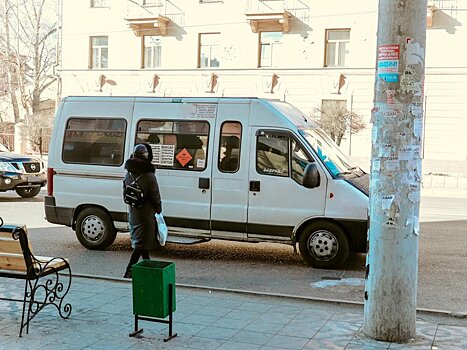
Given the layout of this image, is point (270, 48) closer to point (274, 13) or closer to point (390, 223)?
point (274, 13)

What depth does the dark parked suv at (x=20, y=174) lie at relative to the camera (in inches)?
674

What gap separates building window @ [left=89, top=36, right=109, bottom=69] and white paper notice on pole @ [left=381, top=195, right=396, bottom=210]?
3187cm

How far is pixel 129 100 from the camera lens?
400 inches

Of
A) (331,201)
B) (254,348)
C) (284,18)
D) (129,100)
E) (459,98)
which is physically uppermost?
(284,18)

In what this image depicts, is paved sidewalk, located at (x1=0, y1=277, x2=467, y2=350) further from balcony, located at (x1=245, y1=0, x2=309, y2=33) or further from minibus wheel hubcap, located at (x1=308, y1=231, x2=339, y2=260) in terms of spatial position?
balcony, located at (x1=245, y1=0, x2=309, y2=33)

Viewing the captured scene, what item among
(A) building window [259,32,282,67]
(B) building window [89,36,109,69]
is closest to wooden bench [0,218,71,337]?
(A) building window [259,32,282,67]

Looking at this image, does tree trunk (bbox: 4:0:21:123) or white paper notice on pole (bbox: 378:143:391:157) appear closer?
white paper notice on pole (bbox: 378:143:391:157)

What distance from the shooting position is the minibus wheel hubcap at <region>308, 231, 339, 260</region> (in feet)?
29.6

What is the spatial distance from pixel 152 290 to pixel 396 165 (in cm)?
242

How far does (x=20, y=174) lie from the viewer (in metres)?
17.4

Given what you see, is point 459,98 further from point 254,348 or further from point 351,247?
point 254,348

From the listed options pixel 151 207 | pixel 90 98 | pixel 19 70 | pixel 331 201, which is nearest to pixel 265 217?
pixel 331 201

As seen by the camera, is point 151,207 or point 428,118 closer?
point 151,207

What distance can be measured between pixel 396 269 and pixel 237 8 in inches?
1116
